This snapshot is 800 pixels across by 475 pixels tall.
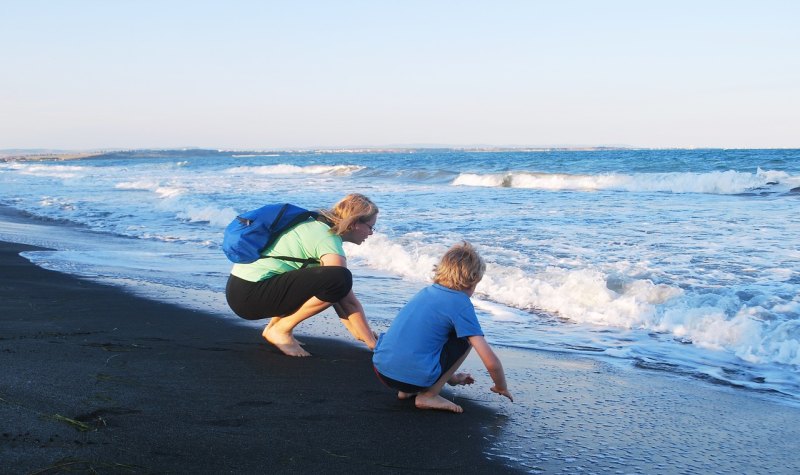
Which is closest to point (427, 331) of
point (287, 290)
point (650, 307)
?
Answer: point (287, 290)

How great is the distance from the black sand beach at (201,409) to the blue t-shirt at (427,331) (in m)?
0.19

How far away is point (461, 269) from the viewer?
3684 mm

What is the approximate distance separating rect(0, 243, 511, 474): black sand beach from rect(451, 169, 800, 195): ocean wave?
23.2m

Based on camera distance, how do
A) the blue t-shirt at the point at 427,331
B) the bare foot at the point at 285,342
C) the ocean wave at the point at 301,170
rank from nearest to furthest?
the blue t-shirt at the point at 427,331 → the bare foot at the point at 285,342 → the ocean wave at the point at 301,170

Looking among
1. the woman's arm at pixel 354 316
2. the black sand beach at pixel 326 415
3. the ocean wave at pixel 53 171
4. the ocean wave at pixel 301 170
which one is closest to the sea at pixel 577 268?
the black sand beach at pixel 326 415

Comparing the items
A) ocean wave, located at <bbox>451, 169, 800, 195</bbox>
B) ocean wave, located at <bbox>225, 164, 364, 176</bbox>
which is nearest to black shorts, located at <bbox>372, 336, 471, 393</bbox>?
ocean wave, located at <bbox>451, 169, 800, 195</bbox>

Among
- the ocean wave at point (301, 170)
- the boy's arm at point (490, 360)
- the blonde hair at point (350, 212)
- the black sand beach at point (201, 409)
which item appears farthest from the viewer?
the ocean wave at point (301, 170)

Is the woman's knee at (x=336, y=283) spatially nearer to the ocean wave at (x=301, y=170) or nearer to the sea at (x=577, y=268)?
the sea at (x=577, y=268)

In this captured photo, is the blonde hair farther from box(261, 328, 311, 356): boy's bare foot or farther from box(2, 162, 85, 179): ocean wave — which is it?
box(2, 162, 85, 179): ocean wave

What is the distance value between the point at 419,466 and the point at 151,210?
1749 cm

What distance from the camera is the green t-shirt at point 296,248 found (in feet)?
15.1

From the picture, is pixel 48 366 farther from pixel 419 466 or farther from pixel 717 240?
pixel 717 240

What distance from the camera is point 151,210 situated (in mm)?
19125

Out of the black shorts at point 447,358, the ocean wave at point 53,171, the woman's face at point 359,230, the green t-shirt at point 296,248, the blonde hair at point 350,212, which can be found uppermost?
the blonde hair at point 350,212
